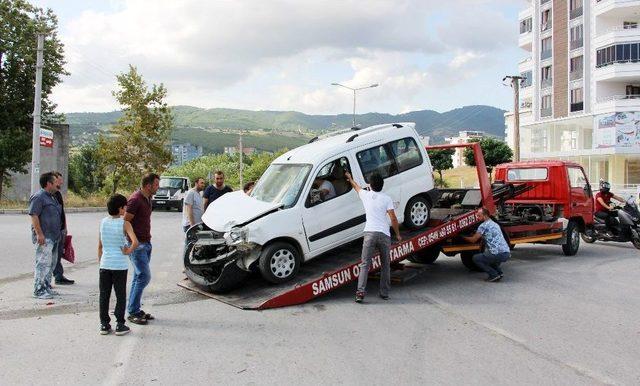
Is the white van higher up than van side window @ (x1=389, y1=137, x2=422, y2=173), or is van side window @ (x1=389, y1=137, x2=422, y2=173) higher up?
van side window @ (x1=389, y1=137, x2=422, y2=173)

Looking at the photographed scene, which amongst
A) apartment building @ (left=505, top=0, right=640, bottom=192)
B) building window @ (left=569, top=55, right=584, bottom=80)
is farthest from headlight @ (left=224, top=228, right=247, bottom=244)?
building window @ (left=569, top=55, right=584, bottom=80)

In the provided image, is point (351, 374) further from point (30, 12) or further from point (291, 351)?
point (30, 12)

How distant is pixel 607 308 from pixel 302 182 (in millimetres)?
4542

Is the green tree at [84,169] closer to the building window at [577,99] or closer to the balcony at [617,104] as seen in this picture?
the building window at [577,99]

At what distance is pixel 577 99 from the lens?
4838cm

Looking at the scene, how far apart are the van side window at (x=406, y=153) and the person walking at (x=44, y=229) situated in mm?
5178

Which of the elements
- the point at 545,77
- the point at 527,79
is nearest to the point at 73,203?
the point at 545,77

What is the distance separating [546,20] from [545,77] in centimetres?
541

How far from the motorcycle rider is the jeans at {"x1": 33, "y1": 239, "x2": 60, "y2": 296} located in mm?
12245

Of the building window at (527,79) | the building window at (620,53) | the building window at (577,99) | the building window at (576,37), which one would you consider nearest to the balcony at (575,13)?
the building window at (576,37)

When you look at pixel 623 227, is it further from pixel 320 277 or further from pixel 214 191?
pixel 214 191

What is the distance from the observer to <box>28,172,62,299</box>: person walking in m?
7.95

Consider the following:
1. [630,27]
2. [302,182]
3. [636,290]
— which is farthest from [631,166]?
[302,182]

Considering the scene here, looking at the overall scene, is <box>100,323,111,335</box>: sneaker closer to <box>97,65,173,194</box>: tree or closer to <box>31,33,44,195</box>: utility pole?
<box>31,33,44,195</box>: utility pole
